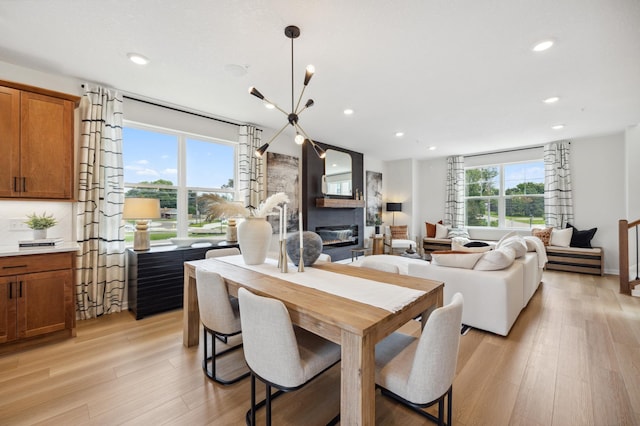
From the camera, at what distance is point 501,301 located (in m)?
2.63

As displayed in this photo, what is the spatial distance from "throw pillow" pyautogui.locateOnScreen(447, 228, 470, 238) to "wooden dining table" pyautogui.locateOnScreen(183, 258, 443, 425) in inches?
215

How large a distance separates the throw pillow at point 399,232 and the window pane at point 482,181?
1.91 meters

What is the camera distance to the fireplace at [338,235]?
233 inches

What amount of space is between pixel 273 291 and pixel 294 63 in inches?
86.2

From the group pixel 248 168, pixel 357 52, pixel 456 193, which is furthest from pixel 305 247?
pixel 456 193

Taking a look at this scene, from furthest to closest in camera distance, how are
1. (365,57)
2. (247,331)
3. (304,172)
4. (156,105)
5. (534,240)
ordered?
(304,172) → (534,240) → (156,105) → (365,57) → (247,331)

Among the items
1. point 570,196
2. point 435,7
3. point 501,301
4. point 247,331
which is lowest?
point 501,301

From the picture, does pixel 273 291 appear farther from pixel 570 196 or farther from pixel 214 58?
pixel 570 196

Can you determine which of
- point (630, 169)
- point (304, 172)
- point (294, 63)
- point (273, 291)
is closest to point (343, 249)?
point (304, 172)

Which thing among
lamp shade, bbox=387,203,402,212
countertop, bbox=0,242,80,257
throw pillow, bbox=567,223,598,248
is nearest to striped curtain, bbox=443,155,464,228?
lamp shade, bbox=387,203,402,212

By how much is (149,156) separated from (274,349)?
11.4 ft

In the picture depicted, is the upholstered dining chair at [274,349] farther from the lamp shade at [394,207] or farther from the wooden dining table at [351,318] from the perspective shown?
the lamp shade at [394,207]

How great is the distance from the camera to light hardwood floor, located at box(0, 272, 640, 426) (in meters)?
1.63

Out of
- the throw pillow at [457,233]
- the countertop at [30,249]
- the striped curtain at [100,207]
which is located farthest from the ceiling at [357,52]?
A: the throw pillow at [457,233]
